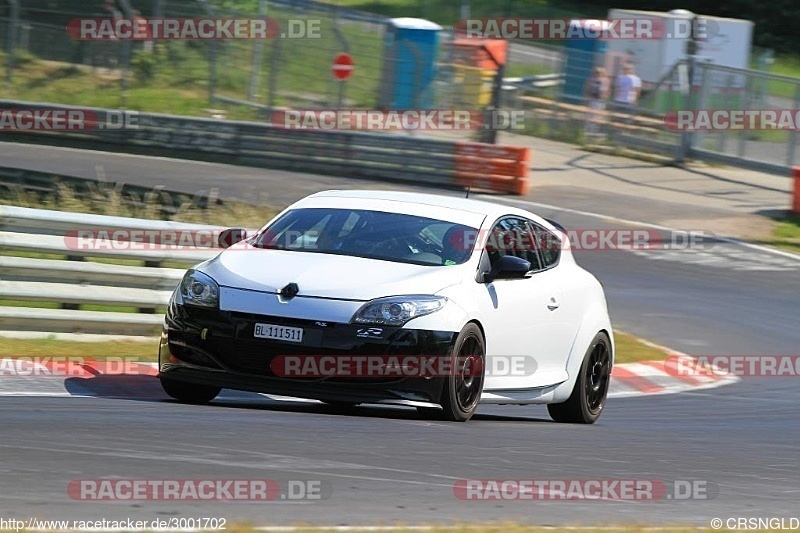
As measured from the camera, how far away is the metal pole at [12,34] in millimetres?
27688

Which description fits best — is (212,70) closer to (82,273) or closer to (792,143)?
(792,143)

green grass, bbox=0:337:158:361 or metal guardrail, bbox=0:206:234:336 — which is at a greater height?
metal guardrail, bbox=0:206:234:336

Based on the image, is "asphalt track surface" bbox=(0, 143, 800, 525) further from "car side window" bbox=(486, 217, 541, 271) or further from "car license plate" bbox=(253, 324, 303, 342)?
"car side window" bbox=(486, 217, 541, 271)

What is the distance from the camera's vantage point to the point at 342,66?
26688 mm

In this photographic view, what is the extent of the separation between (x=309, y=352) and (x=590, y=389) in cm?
304

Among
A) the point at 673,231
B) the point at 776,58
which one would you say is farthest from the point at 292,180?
the point at 776,58

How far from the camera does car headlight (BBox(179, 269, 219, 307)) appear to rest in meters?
8.34

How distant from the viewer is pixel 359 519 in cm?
564

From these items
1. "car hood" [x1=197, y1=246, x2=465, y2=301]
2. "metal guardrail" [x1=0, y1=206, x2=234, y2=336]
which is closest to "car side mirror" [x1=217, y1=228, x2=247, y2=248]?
"car hood" [x1=197, y1=246, x2=465, y2=301]

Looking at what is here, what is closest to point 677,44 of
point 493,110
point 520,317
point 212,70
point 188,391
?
point 493,110

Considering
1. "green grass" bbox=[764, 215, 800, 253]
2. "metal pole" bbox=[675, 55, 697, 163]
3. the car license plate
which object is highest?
the car license plate

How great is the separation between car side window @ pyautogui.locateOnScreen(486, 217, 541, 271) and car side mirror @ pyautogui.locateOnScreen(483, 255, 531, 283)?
0.71 ft

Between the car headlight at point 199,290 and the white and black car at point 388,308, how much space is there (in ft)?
0.03

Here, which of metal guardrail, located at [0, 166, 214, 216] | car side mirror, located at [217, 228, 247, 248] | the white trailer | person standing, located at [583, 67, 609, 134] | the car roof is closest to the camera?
car side mirror, located at [217, 228, 247, 248]
